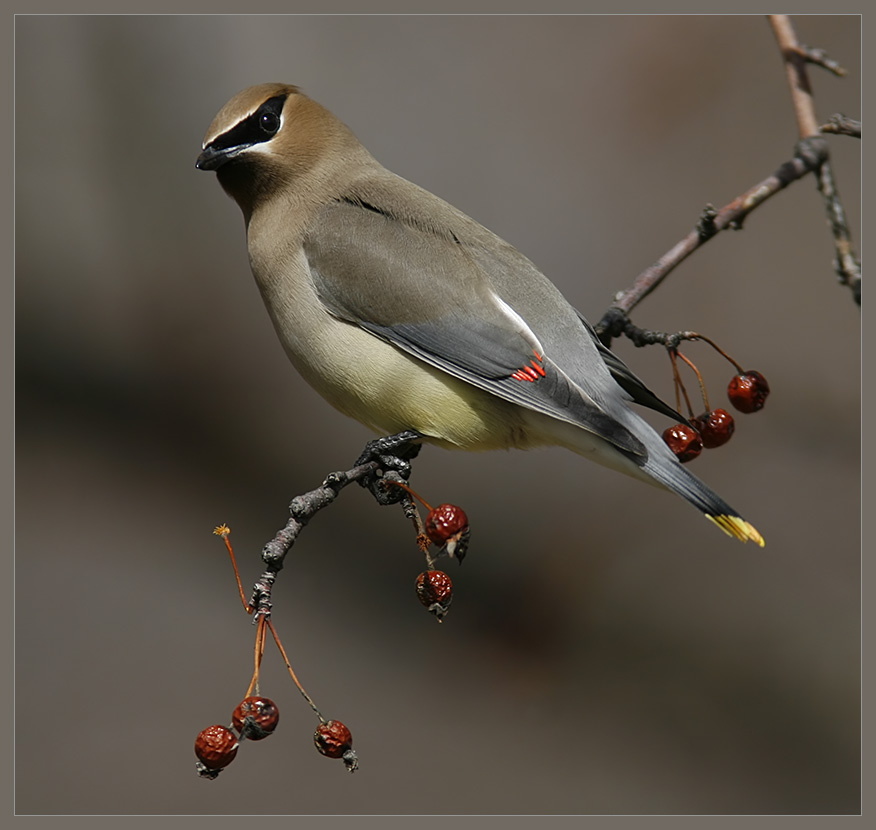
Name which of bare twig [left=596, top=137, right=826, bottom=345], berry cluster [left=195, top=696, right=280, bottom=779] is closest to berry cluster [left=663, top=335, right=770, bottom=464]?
bare twig [left=596, top=137, right=826, bottom=345]

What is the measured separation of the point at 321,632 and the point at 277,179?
254 cm

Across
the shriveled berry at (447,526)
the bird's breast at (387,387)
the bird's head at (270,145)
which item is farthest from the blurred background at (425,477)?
the shriveled berry at (447,526)

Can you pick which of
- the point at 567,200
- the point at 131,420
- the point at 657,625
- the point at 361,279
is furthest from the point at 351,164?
the point at 657,625

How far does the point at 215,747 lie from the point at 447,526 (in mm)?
645

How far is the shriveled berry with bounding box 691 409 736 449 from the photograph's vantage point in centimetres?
284

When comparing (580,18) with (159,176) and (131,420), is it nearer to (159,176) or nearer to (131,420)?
(159,176)

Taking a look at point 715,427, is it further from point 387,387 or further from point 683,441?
point 387,387

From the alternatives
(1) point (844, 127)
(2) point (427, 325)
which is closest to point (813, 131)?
(1) point (844, 127)

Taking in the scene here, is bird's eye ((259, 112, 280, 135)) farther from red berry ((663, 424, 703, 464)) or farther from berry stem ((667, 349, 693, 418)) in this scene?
red berry ((663, 424, 703, 464))

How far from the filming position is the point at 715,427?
9.34 feet

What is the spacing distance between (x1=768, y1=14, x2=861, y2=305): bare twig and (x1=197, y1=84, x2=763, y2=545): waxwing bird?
587mm

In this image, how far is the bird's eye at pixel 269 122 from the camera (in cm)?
304

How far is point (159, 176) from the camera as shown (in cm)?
484

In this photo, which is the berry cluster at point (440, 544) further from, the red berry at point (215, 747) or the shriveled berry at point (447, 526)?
the red berry at point (215, 747)
